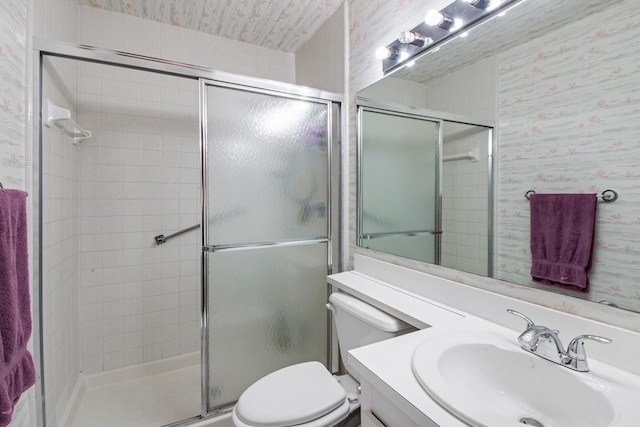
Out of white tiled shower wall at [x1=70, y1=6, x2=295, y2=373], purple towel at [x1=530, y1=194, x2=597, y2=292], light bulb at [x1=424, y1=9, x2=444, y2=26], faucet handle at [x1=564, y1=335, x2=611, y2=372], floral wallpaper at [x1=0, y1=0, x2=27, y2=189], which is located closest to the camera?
faucet handle at [x1=564, y1=335, x2=611, y2=372]

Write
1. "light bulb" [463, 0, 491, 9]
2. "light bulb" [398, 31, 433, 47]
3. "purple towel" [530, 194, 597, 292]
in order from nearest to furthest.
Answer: "purple towel" [530, 194, 597, 292], "light bulb" [463, 0, 491, 9], "light bulb" [398, 31, 433, 47]

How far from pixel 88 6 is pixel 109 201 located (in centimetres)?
126

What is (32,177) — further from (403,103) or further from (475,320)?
(475,320)

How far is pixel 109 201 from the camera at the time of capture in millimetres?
2076

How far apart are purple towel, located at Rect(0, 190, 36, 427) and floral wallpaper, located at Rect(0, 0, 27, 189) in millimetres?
232

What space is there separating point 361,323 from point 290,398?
16.3 inches

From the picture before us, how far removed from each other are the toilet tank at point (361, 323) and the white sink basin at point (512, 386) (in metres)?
0.31

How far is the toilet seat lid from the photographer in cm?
112

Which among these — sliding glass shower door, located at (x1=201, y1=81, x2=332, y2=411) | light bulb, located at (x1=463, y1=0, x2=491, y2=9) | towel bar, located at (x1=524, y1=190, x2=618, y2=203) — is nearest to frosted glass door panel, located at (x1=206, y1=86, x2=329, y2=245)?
sliding glass shower door, located at (x1=201, y1=81, x2=332, y2=411)

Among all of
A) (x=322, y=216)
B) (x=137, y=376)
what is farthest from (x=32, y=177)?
(x=137, y=376)

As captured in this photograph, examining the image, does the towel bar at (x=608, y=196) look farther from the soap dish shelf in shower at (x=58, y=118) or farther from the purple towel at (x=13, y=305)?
the soap dish shelf in shower at (x=58, y=118)

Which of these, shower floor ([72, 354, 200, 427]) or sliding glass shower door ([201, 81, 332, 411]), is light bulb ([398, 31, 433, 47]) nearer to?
sliding glass shower door ([201, 81, 332, 411])

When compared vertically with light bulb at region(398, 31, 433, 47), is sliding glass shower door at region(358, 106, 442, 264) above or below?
below

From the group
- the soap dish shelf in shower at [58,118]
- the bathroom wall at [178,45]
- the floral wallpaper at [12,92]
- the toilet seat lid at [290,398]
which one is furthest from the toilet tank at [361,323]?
the bathroom wall at [178,45]
